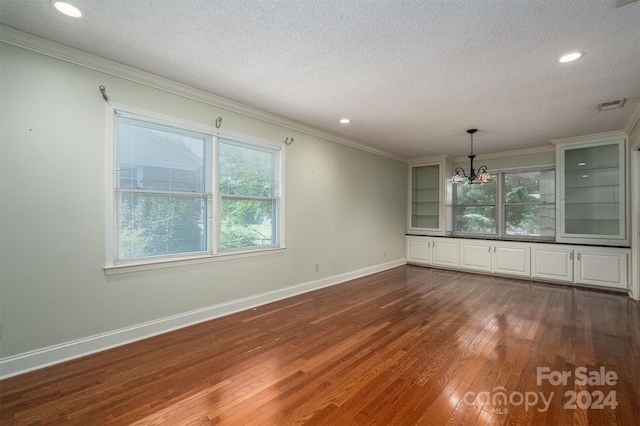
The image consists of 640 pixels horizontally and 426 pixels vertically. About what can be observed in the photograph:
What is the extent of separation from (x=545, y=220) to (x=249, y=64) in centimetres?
628

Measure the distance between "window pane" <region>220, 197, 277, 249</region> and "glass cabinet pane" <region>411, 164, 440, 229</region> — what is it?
14.0 ft

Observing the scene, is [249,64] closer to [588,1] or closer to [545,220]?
[588,1]

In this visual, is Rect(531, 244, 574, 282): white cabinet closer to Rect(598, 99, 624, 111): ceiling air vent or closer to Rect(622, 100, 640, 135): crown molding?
Rect(622, 100, 640, 135): crown molding

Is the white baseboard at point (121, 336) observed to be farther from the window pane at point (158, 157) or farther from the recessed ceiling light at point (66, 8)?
the recessed ceiling light at point (66, 8)

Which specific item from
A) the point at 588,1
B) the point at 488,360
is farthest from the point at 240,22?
the point at 488,360

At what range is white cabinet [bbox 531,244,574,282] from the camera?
5.04 metres

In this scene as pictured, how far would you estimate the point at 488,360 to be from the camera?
245cm

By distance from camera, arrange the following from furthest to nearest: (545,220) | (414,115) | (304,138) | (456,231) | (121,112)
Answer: (456,231)
(545,220)
(304,138)
(414,115)
(121,112)

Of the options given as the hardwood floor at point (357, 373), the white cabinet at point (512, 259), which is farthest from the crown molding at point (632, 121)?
the hardwood floor at point (357, 373)

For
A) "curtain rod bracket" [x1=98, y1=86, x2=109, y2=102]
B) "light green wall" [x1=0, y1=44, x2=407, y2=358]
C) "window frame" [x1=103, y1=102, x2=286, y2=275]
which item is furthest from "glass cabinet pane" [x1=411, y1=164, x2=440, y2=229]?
"curtain rod bracket" [x1=98, y1=86, x2=109, y2=102]

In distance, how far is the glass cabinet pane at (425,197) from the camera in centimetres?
681

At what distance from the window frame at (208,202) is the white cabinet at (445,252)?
4032 mm

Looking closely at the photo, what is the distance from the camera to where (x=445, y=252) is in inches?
253

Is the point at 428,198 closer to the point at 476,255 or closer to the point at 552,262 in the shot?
the point at 476,255
